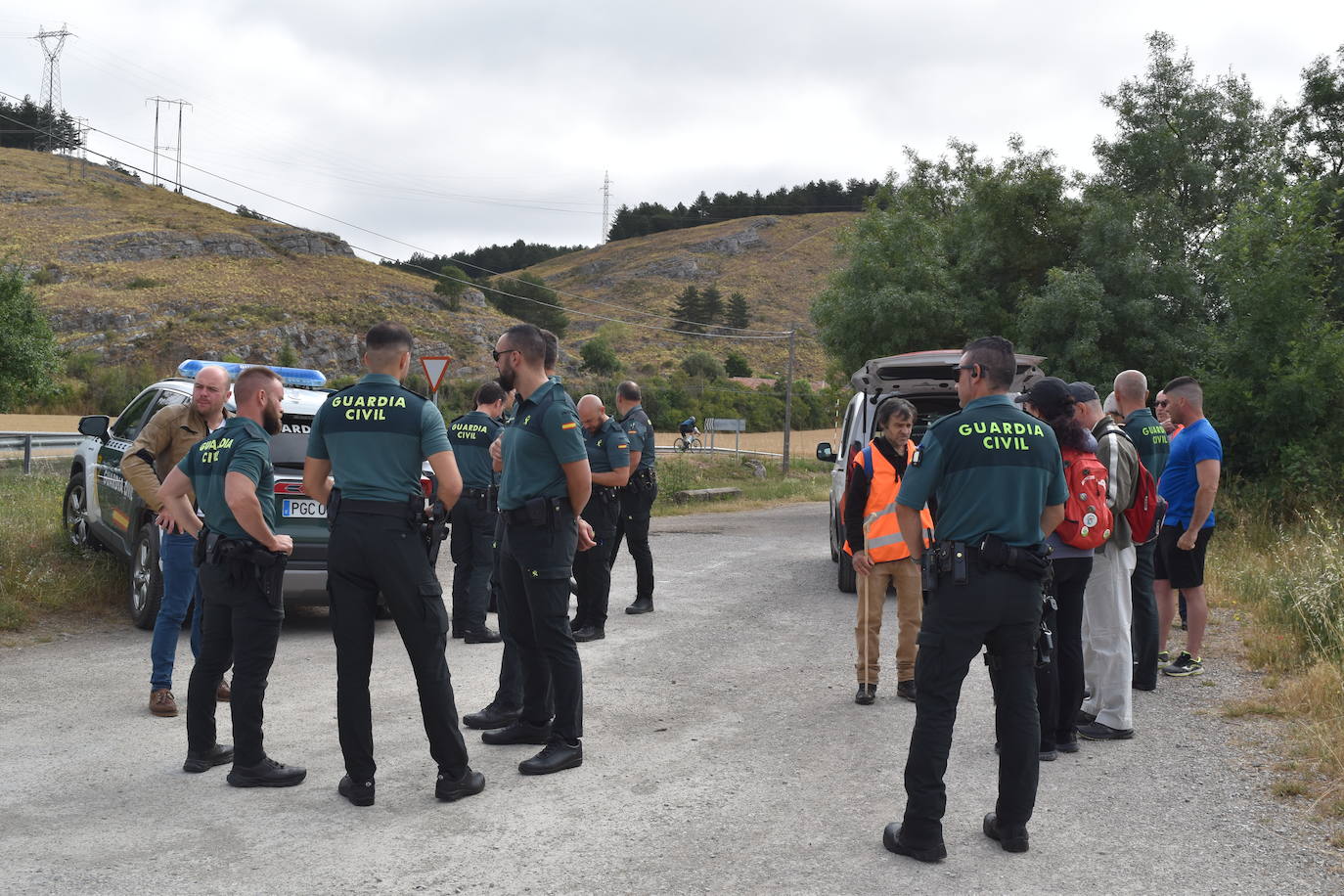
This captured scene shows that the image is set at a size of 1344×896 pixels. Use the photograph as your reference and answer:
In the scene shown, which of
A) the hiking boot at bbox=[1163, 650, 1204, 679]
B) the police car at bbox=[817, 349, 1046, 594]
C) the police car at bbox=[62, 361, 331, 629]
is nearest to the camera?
the hiking boot at bbox=[1163, 650, 1204, 679]

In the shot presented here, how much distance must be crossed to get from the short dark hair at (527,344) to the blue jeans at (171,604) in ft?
7.53

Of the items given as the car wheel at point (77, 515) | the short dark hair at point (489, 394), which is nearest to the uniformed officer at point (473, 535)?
the short dark hair at point (489, 394)

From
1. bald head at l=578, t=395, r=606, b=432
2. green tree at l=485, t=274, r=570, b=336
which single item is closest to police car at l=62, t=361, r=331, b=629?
bald head at l=578, t=395, r=606, b=432

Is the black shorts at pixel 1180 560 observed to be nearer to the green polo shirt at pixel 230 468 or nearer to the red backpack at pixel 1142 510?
the red backpack at pixel 1142 510

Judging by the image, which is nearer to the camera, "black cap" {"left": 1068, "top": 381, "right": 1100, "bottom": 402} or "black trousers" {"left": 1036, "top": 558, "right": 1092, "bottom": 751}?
"black trousers" {"left": 1036, "top": 558, "right": 1092, "bottom": 751}

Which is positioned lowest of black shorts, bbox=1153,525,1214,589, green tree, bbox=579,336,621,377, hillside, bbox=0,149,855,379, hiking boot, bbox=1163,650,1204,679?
hiking boot, bbox=1163,650,1204,679

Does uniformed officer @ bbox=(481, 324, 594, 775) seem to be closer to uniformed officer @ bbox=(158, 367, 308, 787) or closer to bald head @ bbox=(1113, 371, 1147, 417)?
uniformed officer @ bbox=(158, 367, 308, 787)

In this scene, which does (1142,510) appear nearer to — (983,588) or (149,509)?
(983,588)

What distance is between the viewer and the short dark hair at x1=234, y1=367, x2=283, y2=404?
5.18 meters

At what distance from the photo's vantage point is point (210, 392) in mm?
5809

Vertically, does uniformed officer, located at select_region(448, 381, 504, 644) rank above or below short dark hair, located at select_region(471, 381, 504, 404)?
below

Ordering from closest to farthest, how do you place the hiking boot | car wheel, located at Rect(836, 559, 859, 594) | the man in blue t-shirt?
the man in blue t-shirt
the hiking boot
car wheel, located at Rect(836, 559, 859, 594)

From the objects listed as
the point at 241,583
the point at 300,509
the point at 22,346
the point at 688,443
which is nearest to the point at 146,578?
the point at 300,509

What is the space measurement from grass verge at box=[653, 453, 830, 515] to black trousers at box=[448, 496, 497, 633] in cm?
1290
